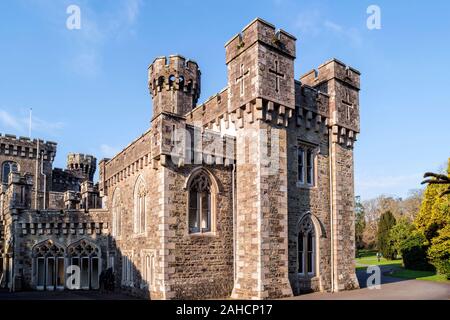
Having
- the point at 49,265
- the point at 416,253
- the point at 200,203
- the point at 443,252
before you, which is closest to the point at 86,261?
the point at 49,265

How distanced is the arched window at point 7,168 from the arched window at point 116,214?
18.2m

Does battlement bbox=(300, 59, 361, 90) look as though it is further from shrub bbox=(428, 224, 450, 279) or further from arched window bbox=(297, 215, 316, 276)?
shrub bbox=(428, 224, 450, 279)

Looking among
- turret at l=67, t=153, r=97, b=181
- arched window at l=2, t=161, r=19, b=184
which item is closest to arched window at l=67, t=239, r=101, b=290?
arched window at l=2, t=161, r=19, b=184

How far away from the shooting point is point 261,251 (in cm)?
1731

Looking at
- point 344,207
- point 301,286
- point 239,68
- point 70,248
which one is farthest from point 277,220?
point 70,248

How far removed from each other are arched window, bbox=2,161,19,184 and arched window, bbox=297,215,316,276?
29.4 metres

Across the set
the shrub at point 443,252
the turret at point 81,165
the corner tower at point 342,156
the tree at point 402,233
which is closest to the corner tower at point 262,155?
the corner tower at point 342,156

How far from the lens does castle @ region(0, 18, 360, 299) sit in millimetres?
17781

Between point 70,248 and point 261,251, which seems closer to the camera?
point 261,251

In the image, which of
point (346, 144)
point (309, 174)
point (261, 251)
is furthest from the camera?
point (346, 144)

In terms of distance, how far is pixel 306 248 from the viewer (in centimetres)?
2006

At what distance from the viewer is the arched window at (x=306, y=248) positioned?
65.3 ft
